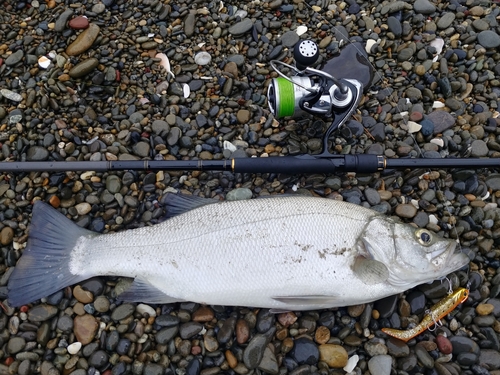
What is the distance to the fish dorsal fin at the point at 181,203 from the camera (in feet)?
9.38

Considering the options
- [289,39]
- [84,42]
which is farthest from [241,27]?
[84,42]

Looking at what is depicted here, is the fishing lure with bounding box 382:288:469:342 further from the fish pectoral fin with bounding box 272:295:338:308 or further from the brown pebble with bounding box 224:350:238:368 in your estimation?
the brown pebble with bounding box 224:350:238:368

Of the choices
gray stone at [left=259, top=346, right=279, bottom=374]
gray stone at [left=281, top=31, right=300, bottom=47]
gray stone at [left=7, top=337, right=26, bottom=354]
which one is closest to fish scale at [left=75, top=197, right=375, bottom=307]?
gray stone at [left=259, top=346, right=279, bottom=374]

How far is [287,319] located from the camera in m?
2.84

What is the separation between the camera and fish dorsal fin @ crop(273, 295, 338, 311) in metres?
Answer: 2.62

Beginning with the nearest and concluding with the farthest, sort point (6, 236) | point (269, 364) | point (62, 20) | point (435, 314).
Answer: point (269, 364) → point (435, 314) → point (6, 236) → point (62, 20)

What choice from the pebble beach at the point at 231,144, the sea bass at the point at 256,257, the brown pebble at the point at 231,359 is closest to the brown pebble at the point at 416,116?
the pebble beach at the point at 231,144

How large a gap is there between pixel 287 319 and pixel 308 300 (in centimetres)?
31

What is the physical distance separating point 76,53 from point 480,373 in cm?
402

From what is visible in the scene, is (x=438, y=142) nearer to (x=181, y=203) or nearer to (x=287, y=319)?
(x=287, y=319)

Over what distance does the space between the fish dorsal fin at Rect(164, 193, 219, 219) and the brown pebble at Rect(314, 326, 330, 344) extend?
3.89 feet

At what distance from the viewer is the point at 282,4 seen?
12.0 feet

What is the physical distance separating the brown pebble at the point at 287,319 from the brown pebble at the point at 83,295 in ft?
4.54

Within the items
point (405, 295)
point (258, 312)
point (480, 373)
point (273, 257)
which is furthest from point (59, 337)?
point (480, 373)
